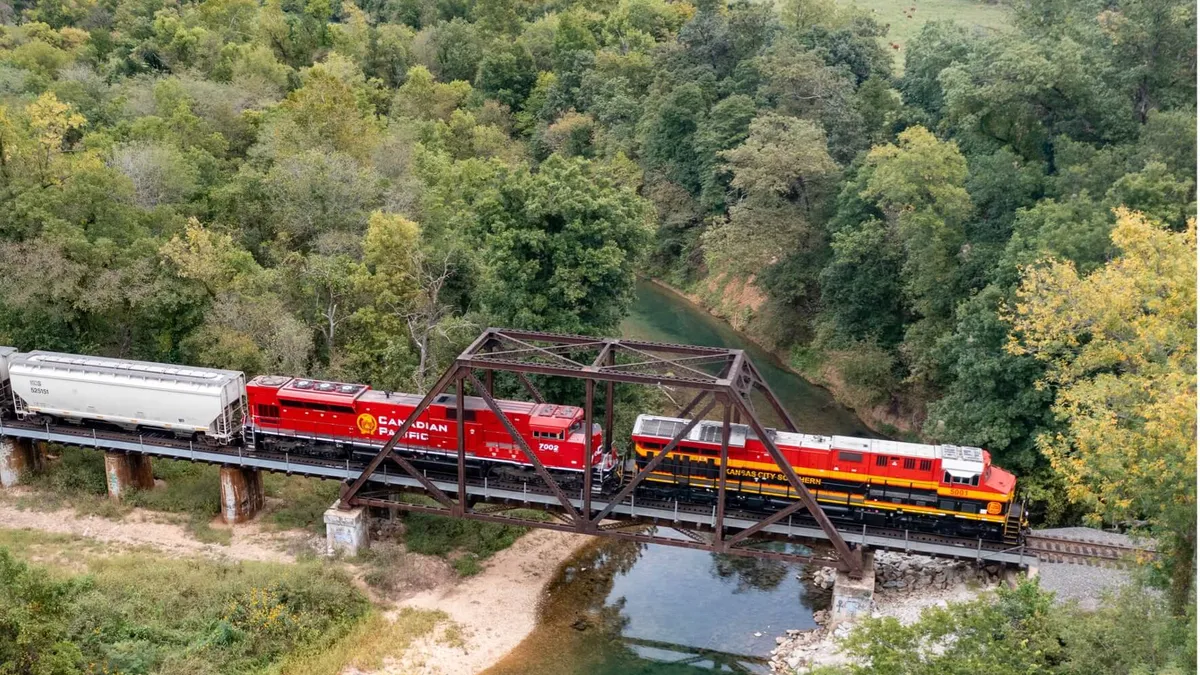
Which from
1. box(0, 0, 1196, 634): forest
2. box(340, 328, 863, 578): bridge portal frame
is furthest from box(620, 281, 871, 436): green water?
box(340, 328, 863, 578): bridge portal frame

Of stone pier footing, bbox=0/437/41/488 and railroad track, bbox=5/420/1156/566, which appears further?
stone pier footing, bbox=0/437/41/488

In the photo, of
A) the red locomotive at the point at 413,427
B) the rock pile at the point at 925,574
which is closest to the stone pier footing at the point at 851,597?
the rock pile at the point at 925,574

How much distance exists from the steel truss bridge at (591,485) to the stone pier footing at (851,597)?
1.43ft

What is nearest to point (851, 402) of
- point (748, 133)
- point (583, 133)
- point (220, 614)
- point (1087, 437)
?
point (748, 133)

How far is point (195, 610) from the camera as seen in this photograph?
37.2 metres

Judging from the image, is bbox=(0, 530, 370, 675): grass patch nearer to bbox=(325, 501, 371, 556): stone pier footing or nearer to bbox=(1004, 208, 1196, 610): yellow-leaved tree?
bbox=(325, 501, 371, 556): stone pier footing

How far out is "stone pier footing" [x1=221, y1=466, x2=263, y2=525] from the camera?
1726 inches

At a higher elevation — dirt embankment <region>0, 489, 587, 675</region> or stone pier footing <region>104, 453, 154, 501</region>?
stone pier footing <region>104, 453, 154, 501</region>

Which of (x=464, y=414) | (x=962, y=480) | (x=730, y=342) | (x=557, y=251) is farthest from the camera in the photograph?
(x=730, y=342)

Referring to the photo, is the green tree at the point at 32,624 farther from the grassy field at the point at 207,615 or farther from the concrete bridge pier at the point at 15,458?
the concrete bridge pier at the point at 15,458

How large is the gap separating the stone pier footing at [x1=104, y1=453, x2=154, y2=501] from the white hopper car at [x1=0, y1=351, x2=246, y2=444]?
1442mm

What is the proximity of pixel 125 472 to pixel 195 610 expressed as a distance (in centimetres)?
1121

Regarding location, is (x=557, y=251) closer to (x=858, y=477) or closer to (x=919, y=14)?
(x=858, y=477)

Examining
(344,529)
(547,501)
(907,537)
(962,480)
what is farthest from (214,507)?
(962,480)
